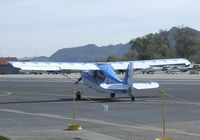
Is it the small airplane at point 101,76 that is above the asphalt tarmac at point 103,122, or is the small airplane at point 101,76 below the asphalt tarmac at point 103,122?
above

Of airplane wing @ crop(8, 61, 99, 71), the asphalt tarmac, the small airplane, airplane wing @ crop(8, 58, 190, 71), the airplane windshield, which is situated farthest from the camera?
the airplane windshield

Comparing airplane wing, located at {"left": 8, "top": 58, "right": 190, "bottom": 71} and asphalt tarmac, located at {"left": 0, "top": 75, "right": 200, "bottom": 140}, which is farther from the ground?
airplane wing, located at {"left": 8, "top": 58, "right": 190, "bottom": 71}

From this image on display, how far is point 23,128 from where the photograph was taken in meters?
18.8

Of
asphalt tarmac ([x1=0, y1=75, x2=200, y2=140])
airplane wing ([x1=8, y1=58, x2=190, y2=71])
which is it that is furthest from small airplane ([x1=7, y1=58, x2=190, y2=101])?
asphalt tarmac ([x1=0, y1=75, x2=200, y2=140])

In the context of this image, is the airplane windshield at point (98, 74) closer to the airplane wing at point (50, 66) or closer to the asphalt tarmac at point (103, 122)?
the airplane wing at point (50, 66)

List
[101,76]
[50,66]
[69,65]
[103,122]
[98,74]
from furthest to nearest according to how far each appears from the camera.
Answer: [69,65]
[50,66]
[98,74]
[101,76]
[103,122]

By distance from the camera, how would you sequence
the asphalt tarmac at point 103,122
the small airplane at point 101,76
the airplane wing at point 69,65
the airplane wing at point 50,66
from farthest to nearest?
the airplane wing at point 69,65 → the airplane wing at point 50,66 → the small airplane at point 101,76 → the asphalt tarmac at point 103,122

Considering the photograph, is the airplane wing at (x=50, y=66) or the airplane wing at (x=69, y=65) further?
the airplane wing at (x=69, y=65)

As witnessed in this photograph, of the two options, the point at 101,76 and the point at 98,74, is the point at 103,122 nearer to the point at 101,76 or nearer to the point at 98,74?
the point at 101,76

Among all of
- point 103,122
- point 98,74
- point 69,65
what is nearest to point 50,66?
point 69,65

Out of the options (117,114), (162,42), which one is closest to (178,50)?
(162,42)

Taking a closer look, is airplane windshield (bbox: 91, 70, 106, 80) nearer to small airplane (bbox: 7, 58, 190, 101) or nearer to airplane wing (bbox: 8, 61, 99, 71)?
small airplane (bbox: 7, 58, 190, 101)

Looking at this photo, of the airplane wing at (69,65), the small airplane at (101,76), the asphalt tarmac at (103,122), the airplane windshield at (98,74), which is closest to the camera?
the asphalt tarmac at (103,122)

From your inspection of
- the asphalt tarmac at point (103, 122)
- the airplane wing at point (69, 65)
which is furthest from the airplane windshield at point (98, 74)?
the asphalt tarmac at point (103, 122)
